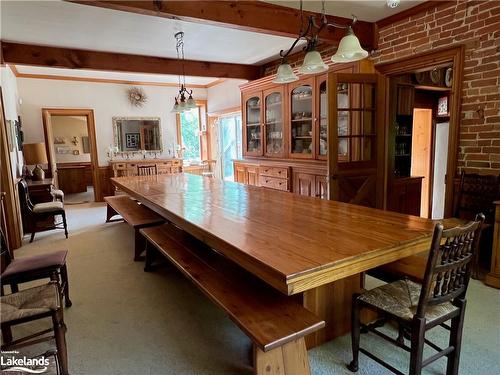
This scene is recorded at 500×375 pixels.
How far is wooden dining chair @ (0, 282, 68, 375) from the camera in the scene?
1588 millimetres

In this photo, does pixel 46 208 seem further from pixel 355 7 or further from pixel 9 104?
pixel 355 7

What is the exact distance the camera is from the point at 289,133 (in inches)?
187

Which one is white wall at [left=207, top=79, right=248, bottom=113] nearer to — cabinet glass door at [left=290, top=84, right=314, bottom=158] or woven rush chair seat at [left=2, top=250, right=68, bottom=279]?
cabinet glass door at [left=290, top=84, right=314, bottom=158]

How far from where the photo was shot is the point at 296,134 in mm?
4738

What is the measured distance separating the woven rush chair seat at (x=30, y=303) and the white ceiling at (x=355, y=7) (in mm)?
2991

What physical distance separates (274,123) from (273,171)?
793mm

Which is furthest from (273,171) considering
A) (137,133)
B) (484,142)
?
(137,133)

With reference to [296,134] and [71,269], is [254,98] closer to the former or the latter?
[296,134]

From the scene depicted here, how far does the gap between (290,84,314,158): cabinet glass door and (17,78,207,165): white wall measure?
3.98 metres

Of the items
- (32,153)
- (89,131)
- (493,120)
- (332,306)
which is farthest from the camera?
(89,131)

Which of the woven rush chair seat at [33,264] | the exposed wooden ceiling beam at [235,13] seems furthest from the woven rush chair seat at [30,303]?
the exposed wooden ceiling beam at [235,13]

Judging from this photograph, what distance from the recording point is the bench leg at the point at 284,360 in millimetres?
1443

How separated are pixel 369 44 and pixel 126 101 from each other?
555cm

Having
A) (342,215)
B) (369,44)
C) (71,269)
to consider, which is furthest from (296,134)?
(71,269)
